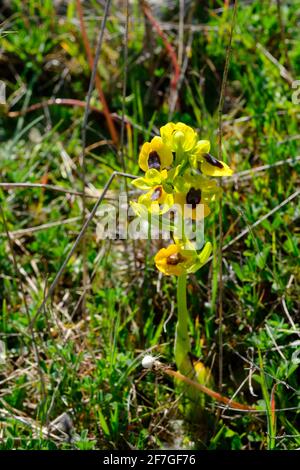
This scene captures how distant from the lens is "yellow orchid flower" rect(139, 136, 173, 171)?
154 centimetres

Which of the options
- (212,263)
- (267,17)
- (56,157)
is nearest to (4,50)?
(56,157)

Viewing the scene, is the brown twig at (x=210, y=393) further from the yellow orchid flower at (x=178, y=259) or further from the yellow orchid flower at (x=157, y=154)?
the yellow orchid flower at (x=157, y=154)

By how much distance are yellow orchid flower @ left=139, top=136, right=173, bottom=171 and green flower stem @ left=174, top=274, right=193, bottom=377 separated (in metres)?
0.29

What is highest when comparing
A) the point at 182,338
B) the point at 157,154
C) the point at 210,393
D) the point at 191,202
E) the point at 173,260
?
the point at 157,154

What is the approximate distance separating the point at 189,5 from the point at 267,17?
35 cm

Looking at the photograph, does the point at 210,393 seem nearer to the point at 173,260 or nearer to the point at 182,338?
the point at 182,338

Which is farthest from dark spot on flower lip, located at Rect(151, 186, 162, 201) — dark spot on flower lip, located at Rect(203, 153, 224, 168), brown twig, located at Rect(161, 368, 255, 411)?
brown twig, located at Rect(161, 368, 255, 411)

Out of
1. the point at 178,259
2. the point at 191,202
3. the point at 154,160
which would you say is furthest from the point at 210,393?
the point at 154,160

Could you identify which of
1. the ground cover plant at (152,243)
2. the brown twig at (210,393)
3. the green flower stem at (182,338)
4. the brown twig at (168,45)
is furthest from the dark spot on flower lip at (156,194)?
the brown twig at (168,45)

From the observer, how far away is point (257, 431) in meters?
1.90

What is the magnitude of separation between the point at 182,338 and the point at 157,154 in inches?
19.3

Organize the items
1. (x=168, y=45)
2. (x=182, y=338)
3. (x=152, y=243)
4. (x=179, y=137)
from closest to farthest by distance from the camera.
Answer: (x=179, y=137), (x=182, y=338), (x=152, y=243), (x=168, y=45)

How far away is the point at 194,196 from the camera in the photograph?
1.57 m

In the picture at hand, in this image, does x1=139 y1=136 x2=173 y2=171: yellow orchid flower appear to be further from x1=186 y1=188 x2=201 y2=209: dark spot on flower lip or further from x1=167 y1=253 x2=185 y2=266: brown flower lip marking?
x1=167 y1=253 x2=185 y2=266: brown flower lip marking
